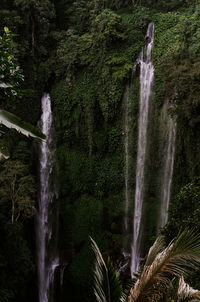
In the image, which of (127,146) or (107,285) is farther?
(127,146)

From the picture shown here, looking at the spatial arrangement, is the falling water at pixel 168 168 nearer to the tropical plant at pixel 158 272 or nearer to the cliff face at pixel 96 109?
the cliff face at pixel 96 109

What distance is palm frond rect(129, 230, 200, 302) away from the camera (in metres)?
2.41

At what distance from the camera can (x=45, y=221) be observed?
1185 cm

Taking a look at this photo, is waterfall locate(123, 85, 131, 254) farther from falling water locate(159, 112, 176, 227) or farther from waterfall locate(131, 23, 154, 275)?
falling water locate(159, 112, 176, 227)

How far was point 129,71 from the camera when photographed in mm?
11242

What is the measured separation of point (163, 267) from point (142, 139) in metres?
8.76

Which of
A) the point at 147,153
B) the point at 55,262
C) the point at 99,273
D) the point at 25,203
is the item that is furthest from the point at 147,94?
the point at 99,273

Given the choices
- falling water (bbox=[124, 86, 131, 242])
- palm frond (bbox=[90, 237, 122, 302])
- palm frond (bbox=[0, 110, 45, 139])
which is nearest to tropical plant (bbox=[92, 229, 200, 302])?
palm frond (bbox=[90, 237, 122, 302])

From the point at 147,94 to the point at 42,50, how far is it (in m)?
4.99

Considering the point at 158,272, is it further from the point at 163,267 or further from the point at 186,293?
the point at 186,293

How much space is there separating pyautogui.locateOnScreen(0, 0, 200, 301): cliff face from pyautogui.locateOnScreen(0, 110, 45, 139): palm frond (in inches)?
307

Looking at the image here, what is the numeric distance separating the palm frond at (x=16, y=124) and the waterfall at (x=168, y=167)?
25.5 feet

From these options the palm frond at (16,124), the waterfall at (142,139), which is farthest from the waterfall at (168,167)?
the palm frond at (16,124)

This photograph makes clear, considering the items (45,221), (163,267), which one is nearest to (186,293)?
(163,267)
